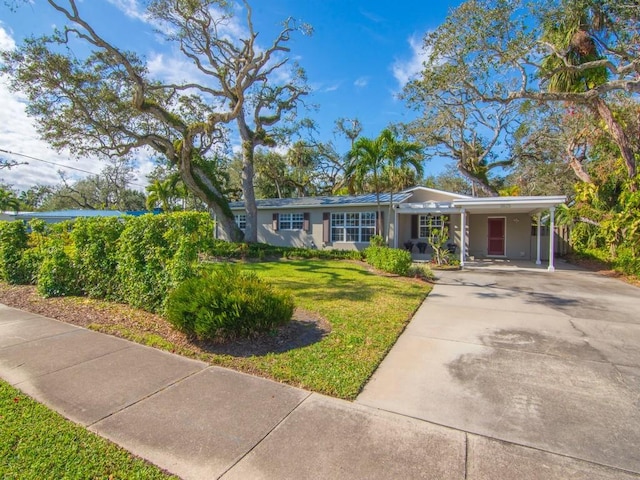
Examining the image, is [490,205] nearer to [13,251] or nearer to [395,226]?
[395,226]

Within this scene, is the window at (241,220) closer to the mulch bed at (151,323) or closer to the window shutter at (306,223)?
the window shutter at (306,223)

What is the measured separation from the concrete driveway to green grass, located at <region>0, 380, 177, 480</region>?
210 cm

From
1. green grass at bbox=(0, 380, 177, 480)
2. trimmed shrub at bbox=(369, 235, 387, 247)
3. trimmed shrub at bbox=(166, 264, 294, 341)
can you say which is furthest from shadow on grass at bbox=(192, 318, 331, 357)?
trimmed shrub at bbox=(369, 235, 387, 247)

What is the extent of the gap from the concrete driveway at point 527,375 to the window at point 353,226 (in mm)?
9849

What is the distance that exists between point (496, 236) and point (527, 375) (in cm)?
1541

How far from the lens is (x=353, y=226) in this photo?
1755 centimetres

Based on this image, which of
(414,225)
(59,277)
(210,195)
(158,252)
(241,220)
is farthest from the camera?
(241,220)

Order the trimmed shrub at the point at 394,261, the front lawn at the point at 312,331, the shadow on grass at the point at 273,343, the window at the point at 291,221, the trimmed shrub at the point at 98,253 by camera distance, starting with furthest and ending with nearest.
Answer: the window at the point at 291,221, the trimmed shrub at the point at 394,261, the trimmed shrub at the point at 98,253, the shadow on grass at the point at 273,343, the front lawn at the point at 312,331

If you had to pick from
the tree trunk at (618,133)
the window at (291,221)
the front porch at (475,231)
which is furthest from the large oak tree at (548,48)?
the window at (291,221)

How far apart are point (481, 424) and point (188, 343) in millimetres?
3782

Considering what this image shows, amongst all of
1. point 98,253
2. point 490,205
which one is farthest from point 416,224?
point 98,253

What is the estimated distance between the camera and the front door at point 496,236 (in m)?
17.4

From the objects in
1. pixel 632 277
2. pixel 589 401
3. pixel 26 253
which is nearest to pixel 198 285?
pixel 589 401

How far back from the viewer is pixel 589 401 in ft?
10.9
